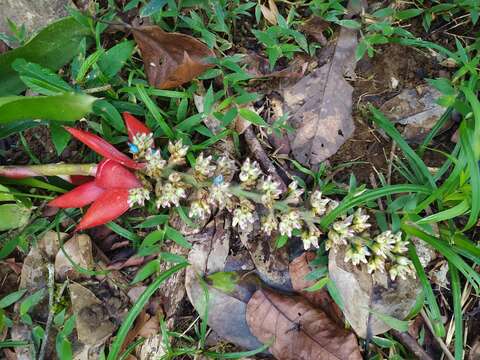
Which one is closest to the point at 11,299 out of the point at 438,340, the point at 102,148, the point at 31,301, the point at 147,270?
the point at 31,301

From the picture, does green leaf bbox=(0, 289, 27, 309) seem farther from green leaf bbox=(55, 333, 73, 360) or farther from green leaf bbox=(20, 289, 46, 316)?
green leaf bbox=(55, 333, 73, 360)

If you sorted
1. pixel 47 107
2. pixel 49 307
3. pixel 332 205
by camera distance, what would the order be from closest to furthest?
pixel 47 107
pixel 332 205
pixel 49 307

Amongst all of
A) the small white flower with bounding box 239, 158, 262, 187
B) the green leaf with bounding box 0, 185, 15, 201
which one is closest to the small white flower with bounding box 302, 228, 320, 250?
the small white flower with bounding box 239, 158, 262, 187

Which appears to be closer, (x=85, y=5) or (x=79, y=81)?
(x=79, y=81)

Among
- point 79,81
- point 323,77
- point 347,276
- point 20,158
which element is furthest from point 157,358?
point 323,77

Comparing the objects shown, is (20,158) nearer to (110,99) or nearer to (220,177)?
(110,99)

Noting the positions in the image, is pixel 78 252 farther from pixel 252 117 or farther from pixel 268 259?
pixel 252 117

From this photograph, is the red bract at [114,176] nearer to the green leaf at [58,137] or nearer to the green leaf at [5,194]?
the green leaf at [58,137]
